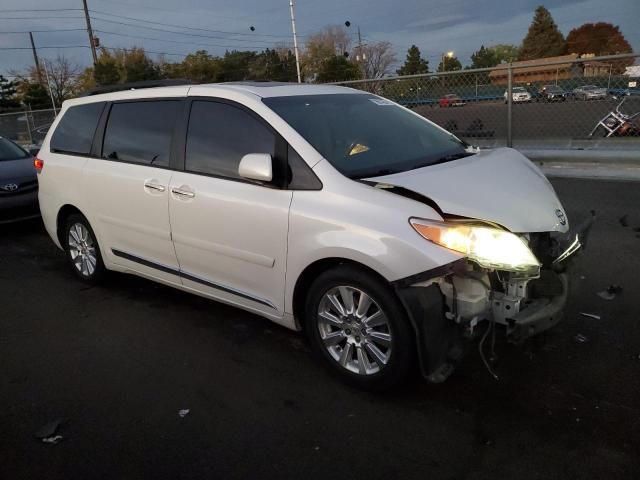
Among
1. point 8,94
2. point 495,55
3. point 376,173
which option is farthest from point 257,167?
point 495,55

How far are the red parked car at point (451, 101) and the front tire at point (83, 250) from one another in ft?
21.2

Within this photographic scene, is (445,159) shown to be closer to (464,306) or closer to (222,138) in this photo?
(464,306)

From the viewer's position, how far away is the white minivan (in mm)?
2807

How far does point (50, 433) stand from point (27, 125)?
17.4 m

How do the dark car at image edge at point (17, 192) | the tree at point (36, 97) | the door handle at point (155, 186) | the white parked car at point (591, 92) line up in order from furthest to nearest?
1. the tree at point (36, 97)
2. the white parked car at point (591, 92)
3. the dark car at image edge at point (17, 192)
4. the door handle at point (155, 186)

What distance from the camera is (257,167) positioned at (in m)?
3.21

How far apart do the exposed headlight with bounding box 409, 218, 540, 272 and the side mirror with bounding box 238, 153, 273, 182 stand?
92 cm

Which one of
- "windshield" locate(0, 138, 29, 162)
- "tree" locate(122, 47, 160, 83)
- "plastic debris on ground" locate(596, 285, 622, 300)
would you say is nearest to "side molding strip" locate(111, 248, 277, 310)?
"plastic debris on ground" locate(596, 285, 622, 300)

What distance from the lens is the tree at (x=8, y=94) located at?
5255 cm

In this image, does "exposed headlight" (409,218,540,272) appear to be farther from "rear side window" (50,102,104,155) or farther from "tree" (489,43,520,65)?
"tree" (489,43,520,65)

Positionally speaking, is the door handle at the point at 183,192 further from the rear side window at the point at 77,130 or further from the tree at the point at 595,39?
the tree at the point at 595,39

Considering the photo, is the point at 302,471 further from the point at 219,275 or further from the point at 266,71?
the point at 266,71

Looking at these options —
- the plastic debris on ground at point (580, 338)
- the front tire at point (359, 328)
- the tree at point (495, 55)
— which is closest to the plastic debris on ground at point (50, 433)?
the front tire at point (359, 328)

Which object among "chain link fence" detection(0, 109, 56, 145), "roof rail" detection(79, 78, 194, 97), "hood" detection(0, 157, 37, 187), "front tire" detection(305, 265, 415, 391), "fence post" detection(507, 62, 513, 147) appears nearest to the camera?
"front tire" detection(305, 265, 415, 391)
